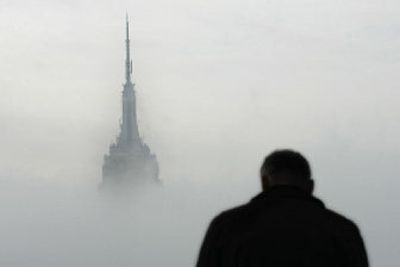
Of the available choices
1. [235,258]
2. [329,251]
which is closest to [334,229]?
[329,251]

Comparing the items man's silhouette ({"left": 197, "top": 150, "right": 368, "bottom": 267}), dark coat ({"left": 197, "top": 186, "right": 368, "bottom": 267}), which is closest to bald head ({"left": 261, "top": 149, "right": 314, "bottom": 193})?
man's silhouette ({"left": 197, "top": 150, "right": 368, "bottom": 267})

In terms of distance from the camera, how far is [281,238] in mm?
6102

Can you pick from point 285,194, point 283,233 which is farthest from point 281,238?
point 285,194

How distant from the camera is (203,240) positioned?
622 cm

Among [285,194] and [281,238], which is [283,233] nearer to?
[281,238]

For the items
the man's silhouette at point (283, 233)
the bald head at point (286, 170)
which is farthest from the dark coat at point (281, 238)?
the bald head at point (286, 170)

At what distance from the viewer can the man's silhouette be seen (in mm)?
6078

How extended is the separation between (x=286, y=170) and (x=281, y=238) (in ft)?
1.28

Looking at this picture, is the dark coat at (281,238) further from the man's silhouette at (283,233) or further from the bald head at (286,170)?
the bald head at (286,170)

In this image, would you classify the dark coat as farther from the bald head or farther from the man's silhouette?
the bald head

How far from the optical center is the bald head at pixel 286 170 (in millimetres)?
6316

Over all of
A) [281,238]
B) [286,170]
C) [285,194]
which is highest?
[286,170]

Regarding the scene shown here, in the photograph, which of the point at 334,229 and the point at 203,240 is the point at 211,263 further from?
the point at 334,229

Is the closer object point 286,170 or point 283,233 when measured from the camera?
point 283,233
